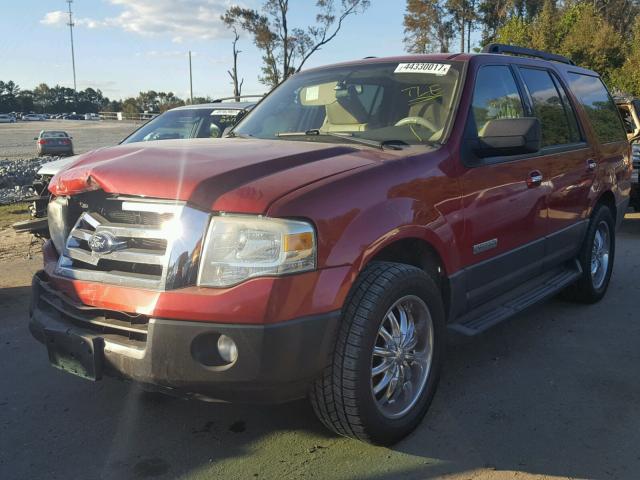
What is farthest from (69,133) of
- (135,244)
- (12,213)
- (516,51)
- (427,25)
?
(135,244)

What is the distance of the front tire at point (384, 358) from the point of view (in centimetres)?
260

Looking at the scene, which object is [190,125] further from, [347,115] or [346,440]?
[346,440]

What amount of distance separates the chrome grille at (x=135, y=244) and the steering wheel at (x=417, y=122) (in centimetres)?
162

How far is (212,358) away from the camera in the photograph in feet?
8.00

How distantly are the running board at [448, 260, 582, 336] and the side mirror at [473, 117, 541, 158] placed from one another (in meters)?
0.97

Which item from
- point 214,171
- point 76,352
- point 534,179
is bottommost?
point 76,352

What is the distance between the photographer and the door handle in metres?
3.91

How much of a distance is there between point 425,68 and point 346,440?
2.33 meters

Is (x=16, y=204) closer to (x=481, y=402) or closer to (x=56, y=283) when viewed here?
(x=56, y=283)

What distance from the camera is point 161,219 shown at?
8.32 ft

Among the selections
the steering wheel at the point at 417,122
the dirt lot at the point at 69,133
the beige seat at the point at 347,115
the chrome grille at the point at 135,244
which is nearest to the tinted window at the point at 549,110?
the steering wheel at the point at 417,122

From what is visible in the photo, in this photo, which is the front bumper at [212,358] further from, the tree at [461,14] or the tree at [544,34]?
the tree at [461,14]

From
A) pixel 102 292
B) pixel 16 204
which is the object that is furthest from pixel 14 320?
pixel 16 204

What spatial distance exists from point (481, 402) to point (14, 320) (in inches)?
148
